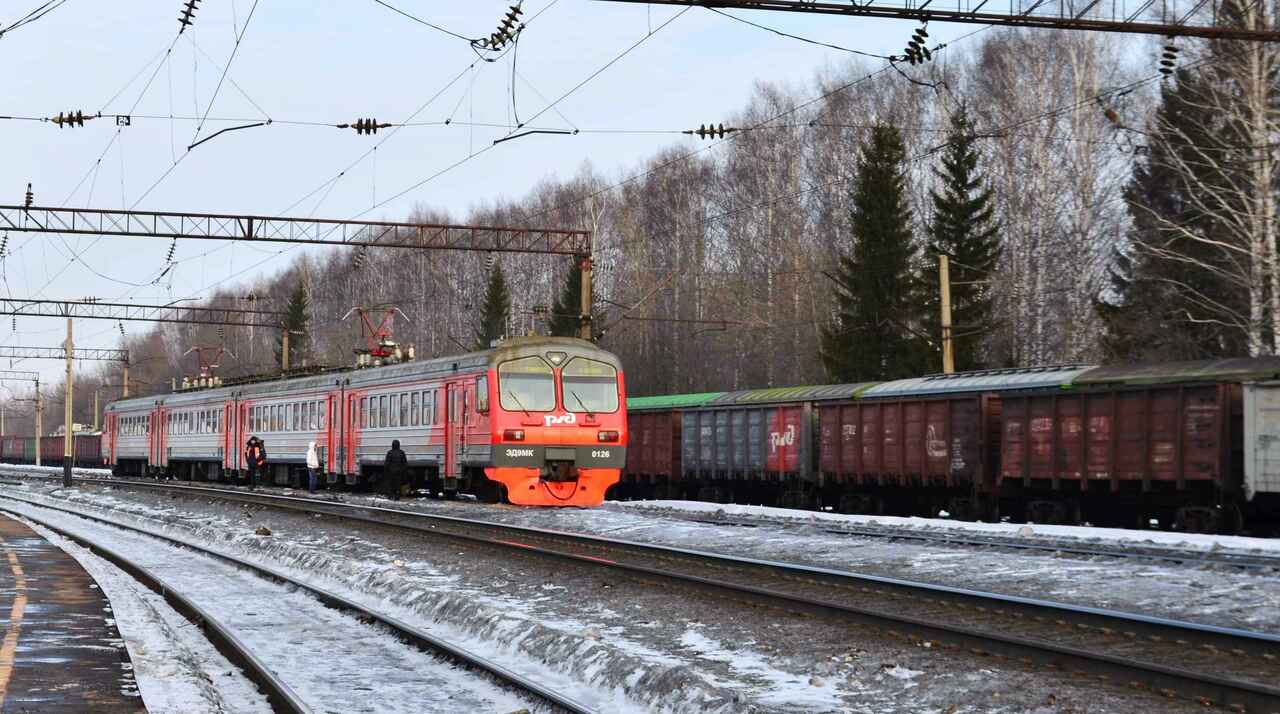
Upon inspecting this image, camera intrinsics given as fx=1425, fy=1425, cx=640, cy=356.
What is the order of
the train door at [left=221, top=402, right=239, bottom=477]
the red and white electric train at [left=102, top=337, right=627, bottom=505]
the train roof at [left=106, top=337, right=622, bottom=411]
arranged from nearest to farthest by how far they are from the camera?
1. the red and white electric train at [left=102, top=337, right=627, bottom=505]
2. the train roof at [left=106, top=337, right=622, bottom=411]
3. the train door at [left=221, top=402, right=239, bottom=477]

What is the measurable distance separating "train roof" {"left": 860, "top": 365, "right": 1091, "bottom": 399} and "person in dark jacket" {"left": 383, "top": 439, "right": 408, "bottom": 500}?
9318mm

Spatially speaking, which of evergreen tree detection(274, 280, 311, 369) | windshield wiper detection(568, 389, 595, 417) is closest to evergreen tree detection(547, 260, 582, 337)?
evergreen tree detection(274, 280, 311, 369)

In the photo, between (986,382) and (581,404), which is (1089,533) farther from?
(581,404)

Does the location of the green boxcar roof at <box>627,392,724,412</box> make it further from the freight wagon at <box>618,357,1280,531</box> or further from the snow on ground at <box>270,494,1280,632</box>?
the snow on ground at <box>270,494,1280,632</box>

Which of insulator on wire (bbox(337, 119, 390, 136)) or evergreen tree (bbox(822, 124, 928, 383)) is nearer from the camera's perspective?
insulator on wire (bbox(337, 119, 390, 136))

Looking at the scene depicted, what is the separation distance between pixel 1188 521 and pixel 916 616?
11.3 metres

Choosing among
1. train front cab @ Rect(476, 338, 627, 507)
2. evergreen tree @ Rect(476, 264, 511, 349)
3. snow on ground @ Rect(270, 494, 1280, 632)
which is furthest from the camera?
evergreen tree @ Rect(476, 264, 511, 349)

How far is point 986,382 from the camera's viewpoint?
25.2m

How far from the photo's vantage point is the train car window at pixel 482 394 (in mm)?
25344

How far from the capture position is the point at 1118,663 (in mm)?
8359

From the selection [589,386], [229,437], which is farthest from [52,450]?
[589,386]

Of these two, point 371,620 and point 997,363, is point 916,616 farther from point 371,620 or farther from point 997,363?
point 997,363

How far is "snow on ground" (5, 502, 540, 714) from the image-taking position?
8.64 meters

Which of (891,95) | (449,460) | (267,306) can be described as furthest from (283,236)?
(267,306)
